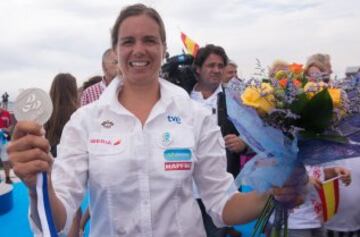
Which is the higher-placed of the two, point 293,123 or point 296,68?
point 296,68

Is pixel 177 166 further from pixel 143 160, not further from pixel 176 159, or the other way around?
pixel 143 160

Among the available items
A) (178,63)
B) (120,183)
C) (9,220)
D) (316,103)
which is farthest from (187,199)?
(9,220)

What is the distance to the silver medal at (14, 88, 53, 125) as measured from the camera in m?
1.36

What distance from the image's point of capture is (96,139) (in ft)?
5.94

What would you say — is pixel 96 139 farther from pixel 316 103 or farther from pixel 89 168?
pixel 316 103

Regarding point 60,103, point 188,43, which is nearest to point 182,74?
point 60,103

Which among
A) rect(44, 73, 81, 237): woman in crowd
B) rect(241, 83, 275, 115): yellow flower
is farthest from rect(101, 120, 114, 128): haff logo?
Result: rect(44, 73, 81, 237): woman in crowd

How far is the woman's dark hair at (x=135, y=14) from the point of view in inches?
76.2

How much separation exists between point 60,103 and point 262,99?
275 centimetres

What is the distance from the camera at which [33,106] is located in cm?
137

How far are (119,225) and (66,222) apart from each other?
0.68 ft

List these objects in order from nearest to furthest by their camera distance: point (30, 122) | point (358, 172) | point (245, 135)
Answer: point (30, 122) < point (245, 135) < point (358, 172)

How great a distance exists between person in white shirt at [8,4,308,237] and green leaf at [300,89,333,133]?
0.23 meters

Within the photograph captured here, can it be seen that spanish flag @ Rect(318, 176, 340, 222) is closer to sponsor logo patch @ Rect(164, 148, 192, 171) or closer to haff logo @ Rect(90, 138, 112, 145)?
sponsor logo patch @ Rect(164, 148, 192, 171)
